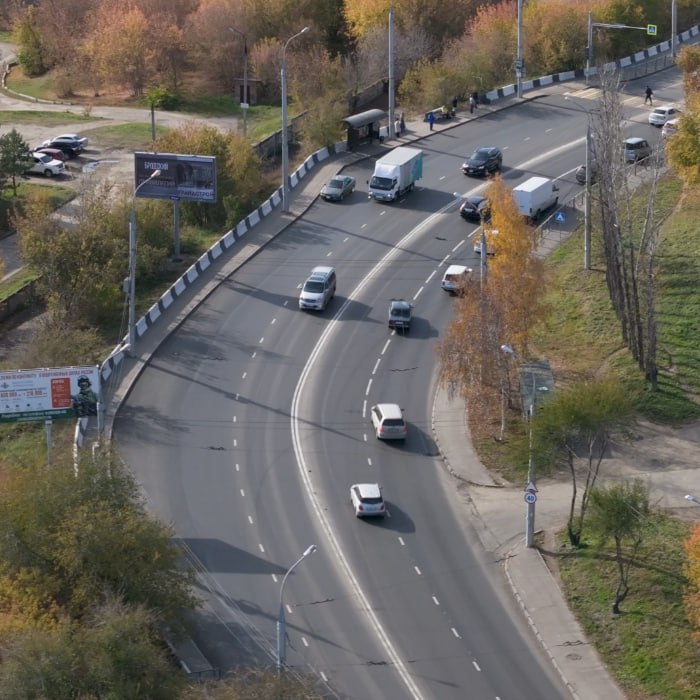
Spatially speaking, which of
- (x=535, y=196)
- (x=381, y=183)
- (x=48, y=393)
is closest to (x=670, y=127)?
(x=535, y=196)

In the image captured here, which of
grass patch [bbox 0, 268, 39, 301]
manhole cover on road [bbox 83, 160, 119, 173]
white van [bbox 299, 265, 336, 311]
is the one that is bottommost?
grass patch [bbox 0, 268, 39, 301]

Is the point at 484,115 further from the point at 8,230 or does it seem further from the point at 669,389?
the point at 669,389

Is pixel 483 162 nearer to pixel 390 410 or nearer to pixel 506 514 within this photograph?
pixel 390 410

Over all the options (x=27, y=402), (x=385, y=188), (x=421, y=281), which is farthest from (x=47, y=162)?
(x=27, y=402)

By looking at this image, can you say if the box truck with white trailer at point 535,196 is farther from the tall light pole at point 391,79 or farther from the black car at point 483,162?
the tall light pole at point 391,79

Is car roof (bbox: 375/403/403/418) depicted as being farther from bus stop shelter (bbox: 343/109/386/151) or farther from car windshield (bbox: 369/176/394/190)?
bus stop shelter (bbox: 343/109/386/151)

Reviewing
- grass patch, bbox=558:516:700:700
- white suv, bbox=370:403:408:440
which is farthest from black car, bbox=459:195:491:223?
grass patch, bbox=558:516:700:700
